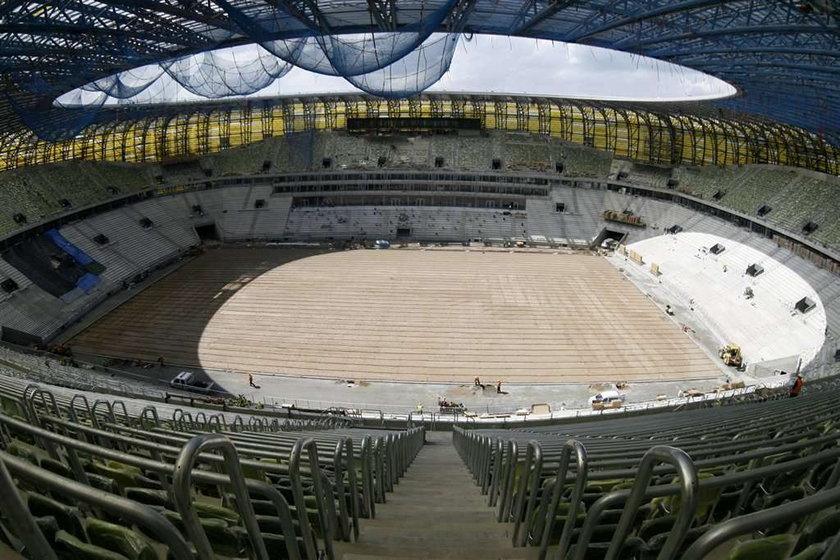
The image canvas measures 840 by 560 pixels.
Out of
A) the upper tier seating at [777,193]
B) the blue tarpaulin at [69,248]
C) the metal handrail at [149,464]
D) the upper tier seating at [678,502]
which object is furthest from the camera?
the blue tarpaulin at [69,248]

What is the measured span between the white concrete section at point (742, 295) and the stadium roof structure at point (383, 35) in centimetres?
1094

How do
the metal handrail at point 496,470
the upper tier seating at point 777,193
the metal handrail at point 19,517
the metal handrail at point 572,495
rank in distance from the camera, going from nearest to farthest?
the metal handrail at point 19,517 < the metal handrail at point 572,495 < the metal handrail at point 496,470 < the upper tier seating at point 777,193

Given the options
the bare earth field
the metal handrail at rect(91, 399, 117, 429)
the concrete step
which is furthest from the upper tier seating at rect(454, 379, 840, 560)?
the bare earth field

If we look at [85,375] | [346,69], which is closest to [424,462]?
[346,69]

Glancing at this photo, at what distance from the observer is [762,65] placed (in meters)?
26.1

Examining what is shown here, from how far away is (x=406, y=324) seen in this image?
29.8m

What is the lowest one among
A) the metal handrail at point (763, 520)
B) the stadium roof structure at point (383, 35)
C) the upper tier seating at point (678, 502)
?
the upper tier seating at point (678, 502)

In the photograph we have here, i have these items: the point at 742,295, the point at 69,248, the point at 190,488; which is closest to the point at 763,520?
the point at 190,488

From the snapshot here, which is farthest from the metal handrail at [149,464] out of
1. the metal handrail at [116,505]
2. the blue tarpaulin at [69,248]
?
the blue tarpaulin at [69,248]

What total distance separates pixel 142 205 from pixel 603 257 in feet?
144

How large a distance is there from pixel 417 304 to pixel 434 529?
92.1ft

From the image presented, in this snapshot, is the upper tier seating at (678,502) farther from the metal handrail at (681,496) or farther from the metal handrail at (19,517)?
the metal handrail at (19,517)

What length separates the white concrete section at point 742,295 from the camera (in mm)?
26328

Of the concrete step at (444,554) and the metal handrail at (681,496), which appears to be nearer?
the metal handrail at (681,496)
